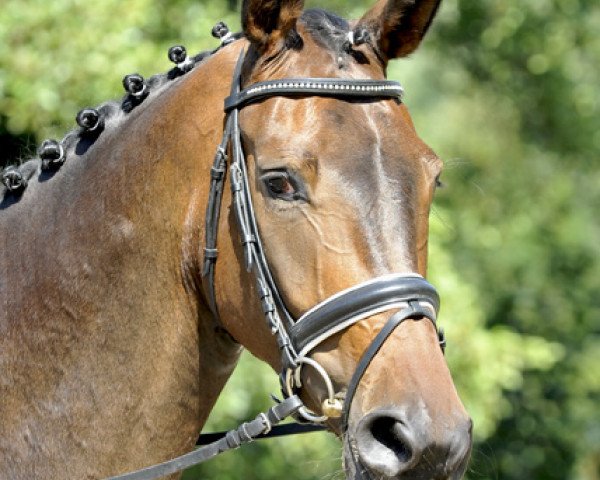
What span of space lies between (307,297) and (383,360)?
0.31 metres

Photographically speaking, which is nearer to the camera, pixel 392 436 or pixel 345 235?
pixel 392 436

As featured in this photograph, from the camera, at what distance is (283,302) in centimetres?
316

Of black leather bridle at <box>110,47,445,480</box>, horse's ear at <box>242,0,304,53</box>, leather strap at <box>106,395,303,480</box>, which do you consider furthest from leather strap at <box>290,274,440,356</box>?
horse's ear at <box>242,0,304,53</box>

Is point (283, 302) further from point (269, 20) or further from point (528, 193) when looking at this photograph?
point (528, 193)

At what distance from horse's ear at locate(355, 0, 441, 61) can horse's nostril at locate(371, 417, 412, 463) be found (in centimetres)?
125

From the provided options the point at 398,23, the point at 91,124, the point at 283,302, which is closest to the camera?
the point at 283,302

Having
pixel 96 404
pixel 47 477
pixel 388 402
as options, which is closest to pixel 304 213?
pixel 388 402

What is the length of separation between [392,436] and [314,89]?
1044 mm

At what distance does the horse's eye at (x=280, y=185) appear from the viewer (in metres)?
3.14

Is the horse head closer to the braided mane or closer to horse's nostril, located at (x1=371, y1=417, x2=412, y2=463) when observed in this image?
horse's nostril, located at (x1=371, y1=417, x2=412, y2=463)

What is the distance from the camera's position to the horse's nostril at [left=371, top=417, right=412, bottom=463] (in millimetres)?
2828

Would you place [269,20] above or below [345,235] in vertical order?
above

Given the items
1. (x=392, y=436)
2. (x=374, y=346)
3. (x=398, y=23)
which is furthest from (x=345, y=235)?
(x=398, y=23)

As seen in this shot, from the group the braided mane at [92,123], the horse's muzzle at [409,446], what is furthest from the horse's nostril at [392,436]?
the braided mane at [92,123]
